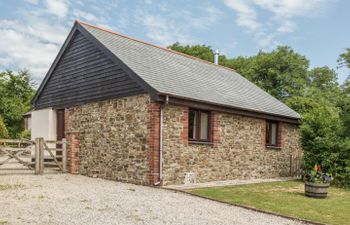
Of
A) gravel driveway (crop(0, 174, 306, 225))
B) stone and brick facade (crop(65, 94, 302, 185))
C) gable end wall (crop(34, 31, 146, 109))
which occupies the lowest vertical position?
gravel driveway (crop(0, 174, 306, 225))

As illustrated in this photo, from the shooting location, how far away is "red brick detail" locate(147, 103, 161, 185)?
12055 mm

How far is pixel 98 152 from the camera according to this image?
14547 mm

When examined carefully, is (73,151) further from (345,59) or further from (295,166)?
(345,59)

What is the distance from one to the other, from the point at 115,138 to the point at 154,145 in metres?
2.28

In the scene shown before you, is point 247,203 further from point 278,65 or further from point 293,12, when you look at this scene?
point 278,65

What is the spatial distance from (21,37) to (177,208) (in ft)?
74.6

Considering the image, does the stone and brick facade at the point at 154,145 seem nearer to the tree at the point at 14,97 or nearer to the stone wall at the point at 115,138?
the stone wall at the point at 115,138

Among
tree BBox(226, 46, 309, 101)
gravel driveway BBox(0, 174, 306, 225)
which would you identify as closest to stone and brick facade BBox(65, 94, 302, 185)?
gravel driveway BBox(0, 174, 306, 225)

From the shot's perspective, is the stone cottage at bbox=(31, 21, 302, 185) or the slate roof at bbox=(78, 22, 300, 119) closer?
the stone cottage at bbox=(31, 21, 302, 185)

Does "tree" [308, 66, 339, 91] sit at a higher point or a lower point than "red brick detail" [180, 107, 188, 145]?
higher

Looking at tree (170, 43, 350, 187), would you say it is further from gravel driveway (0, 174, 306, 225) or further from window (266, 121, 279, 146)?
gravel driveway (0, 174, 306, 225)

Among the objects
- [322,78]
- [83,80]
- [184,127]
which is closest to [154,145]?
[184,127]

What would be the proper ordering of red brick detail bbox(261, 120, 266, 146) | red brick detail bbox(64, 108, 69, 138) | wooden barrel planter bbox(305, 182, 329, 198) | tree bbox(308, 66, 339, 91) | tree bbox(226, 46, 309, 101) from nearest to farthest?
wooden barrel planter bbox(305, 182, 329, 198), red brick detail bbox(64, 108, 69, 138), red brick detail bbox(261, 120, 266, 146), tree bbox(226, 46, 309, 101), tree bbox(308, 66, 339, 91)

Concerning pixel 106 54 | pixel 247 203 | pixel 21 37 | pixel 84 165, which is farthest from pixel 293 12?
pixel 21 37
